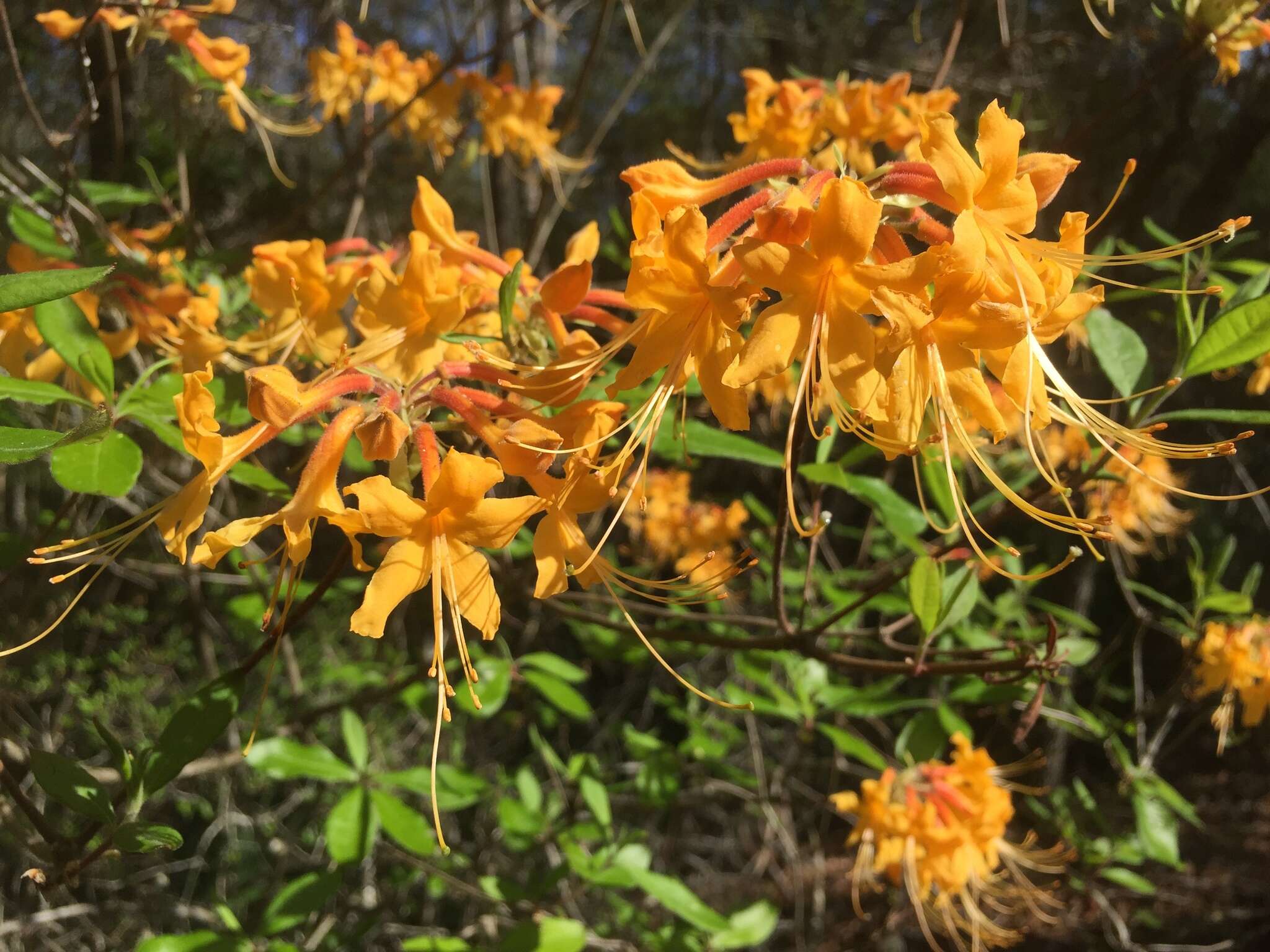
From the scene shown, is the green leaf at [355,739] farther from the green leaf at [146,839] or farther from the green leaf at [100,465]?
the green leaf at [100,465]

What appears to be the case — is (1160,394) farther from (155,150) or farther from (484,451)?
(155,150)

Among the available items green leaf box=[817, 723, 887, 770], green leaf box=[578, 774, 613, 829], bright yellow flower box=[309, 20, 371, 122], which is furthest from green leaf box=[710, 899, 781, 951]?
bright yellow flower box=[309, 20, 371, 122]

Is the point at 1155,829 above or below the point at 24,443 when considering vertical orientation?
below

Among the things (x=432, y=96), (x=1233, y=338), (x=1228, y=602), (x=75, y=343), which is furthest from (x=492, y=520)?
(x=432, y=96)

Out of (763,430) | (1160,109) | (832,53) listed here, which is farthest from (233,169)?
(1160,109)

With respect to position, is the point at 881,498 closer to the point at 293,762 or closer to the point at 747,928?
the point at 293,762

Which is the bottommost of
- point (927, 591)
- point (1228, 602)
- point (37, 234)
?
point (1228, 602)
